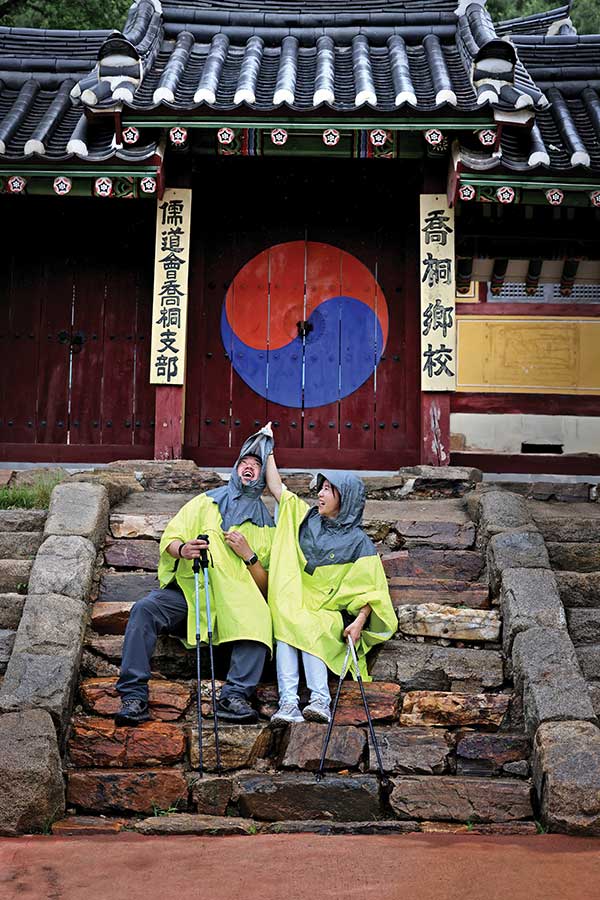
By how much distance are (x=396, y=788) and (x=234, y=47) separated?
7709 mm

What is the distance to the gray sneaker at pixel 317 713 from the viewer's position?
5363 millimetres

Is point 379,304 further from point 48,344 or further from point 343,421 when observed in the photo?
point 48,344

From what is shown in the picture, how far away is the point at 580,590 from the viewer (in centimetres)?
644

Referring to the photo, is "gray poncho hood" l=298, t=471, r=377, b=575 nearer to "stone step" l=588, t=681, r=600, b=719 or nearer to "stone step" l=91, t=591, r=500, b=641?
"stone step" l=91, t=591, r=500, b=641

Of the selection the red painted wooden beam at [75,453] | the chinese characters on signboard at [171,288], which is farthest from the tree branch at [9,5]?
the red painted wooden beam at [75,453]

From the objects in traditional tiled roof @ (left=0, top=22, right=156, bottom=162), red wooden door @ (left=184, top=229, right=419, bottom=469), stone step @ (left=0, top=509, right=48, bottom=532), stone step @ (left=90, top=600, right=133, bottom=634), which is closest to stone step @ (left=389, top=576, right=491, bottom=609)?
stone step @ (left=90, top=600, right=133, bottom=634)

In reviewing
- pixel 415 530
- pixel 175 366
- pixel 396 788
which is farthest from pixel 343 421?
pixel 396 788

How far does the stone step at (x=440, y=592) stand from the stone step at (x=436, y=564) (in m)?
0.14

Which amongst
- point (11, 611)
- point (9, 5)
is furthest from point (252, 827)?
point (9, 5)

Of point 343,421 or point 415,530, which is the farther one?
point 343,421

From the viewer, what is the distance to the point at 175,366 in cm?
896

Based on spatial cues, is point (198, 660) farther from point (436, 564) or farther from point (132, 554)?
point (436, 564)

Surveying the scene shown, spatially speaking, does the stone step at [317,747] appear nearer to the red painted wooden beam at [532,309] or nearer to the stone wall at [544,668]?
the stone wall at [544,668]

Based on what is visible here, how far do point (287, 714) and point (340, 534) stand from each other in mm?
1188
